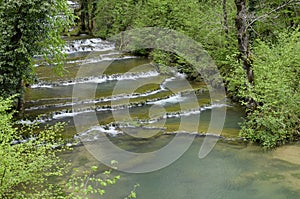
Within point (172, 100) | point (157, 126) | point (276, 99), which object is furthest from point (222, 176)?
point (172, 100)

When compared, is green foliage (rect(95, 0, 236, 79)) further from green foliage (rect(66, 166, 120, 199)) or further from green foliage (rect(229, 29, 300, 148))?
green foliage (rect(66, 166, 120, 199))

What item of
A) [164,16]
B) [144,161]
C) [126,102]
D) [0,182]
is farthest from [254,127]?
[164,16]

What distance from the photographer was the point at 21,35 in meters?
10.1

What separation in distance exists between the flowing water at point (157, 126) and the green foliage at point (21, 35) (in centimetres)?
147

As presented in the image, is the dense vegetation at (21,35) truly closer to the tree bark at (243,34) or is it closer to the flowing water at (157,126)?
the flowing water at (157,126)

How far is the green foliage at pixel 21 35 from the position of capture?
31.3 feet

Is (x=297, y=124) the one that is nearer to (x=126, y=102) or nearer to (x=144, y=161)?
(x=144, y=161)

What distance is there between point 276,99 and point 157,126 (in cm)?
342

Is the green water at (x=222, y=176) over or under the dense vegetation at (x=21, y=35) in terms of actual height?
under

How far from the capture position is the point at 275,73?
29.6 ft

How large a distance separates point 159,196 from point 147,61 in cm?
1331

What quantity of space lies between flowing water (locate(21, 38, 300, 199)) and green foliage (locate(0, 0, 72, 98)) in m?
1.47

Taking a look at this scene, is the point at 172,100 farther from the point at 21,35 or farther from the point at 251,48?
the point at 21,35

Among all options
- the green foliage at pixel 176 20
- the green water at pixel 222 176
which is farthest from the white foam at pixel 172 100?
the green water at pixel 222 176
